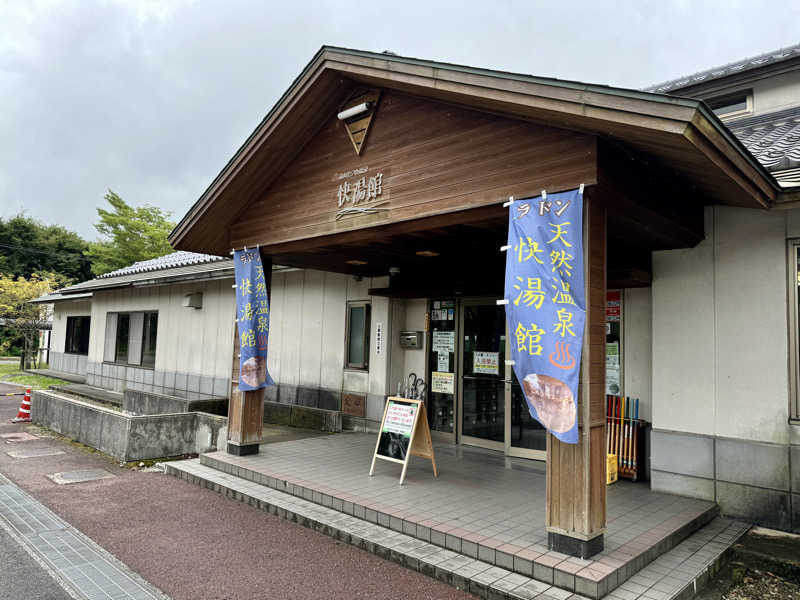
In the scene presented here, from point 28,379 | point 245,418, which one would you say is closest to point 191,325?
point 245,418

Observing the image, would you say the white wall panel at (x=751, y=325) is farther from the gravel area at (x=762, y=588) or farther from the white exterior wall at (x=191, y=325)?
the white exterior wall at (x=191, y=325)

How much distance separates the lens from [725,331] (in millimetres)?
5262

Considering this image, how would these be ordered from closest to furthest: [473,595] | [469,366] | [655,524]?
[473,595], [655,524], [469,366]

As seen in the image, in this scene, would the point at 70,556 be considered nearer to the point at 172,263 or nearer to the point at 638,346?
the point at 638,346

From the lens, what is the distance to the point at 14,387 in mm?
17281

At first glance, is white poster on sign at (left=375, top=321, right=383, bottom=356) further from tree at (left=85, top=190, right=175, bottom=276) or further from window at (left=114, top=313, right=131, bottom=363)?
tree at (left=85, top=190, right=175, bottom=276)

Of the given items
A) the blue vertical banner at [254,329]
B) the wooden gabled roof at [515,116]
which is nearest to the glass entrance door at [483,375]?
the blue vertical banner at [254,329]

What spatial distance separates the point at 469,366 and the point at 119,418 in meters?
5.44

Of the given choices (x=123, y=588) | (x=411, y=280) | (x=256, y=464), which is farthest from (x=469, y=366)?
(x=123, y=588)

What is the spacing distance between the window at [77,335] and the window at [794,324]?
21.5 m

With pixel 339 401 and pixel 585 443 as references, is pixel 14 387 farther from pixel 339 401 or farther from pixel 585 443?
pixel 585 443

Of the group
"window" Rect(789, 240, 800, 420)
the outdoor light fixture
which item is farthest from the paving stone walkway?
"window" Rect(789, 240, 800, 420)

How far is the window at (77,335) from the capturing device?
20.0m

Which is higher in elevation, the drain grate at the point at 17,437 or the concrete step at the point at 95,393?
the concrete step at the point at 95,393
